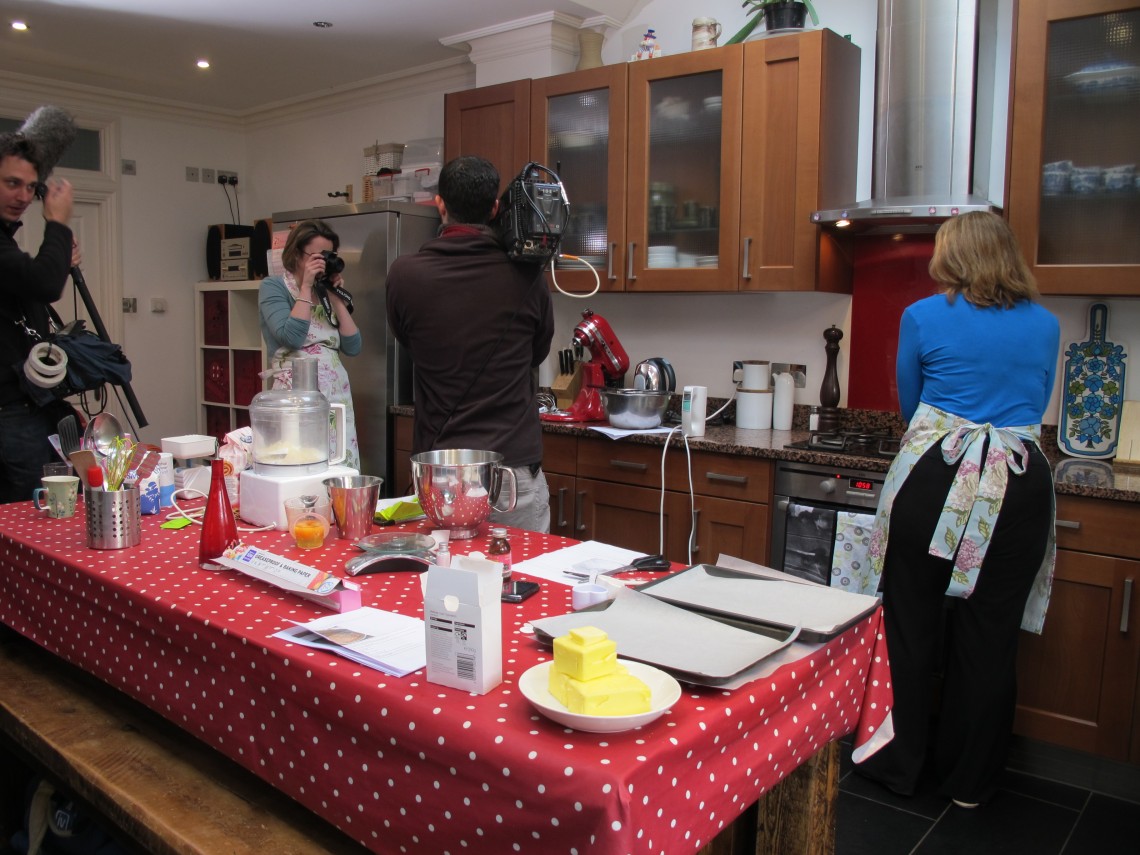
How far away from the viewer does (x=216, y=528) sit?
170 centimetres

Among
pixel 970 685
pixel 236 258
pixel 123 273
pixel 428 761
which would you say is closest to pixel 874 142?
pixel 970 685

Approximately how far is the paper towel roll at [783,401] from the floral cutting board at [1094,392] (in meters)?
0.91

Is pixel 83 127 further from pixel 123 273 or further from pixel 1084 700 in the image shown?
pixel 1084 700

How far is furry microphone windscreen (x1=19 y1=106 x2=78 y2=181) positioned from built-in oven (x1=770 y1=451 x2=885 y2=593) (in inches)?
89.4

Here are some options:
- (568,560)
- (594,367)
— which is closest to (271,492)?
(568,560)

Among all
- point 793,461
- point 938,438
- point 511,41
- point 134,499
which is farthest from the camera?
point 511,41

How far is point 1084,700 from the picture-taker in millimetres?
2566

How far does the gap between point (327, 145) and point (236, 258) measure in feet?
2.86

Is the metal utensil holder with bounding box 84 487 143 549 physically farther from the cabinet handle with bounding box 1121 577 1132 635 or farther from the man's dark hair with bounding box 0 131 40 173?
the cabinet handle with bounding box 1121 577 1132 635

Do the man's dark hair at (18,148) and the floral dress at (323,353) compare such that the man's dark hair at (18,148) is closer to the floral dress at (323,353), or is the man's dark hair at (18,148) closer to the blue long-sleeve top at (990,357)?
the floral dress at (323,353)

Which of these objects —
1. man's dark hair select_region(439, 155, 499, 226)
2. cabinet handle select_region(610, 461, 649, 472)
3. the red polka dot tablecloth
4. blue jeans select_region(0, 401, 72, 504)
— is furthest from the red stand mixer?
the red polka dot tablecloth

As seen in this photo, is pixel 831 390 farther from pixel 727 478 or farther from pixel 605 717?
pixel 605 717

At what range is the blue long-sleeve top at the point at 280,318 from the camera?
341cm


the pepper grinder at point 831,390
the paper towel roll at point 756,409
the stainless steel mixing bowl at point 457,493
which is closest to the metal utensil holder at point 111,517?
the stainless steel mixing bowl at point 457,493
